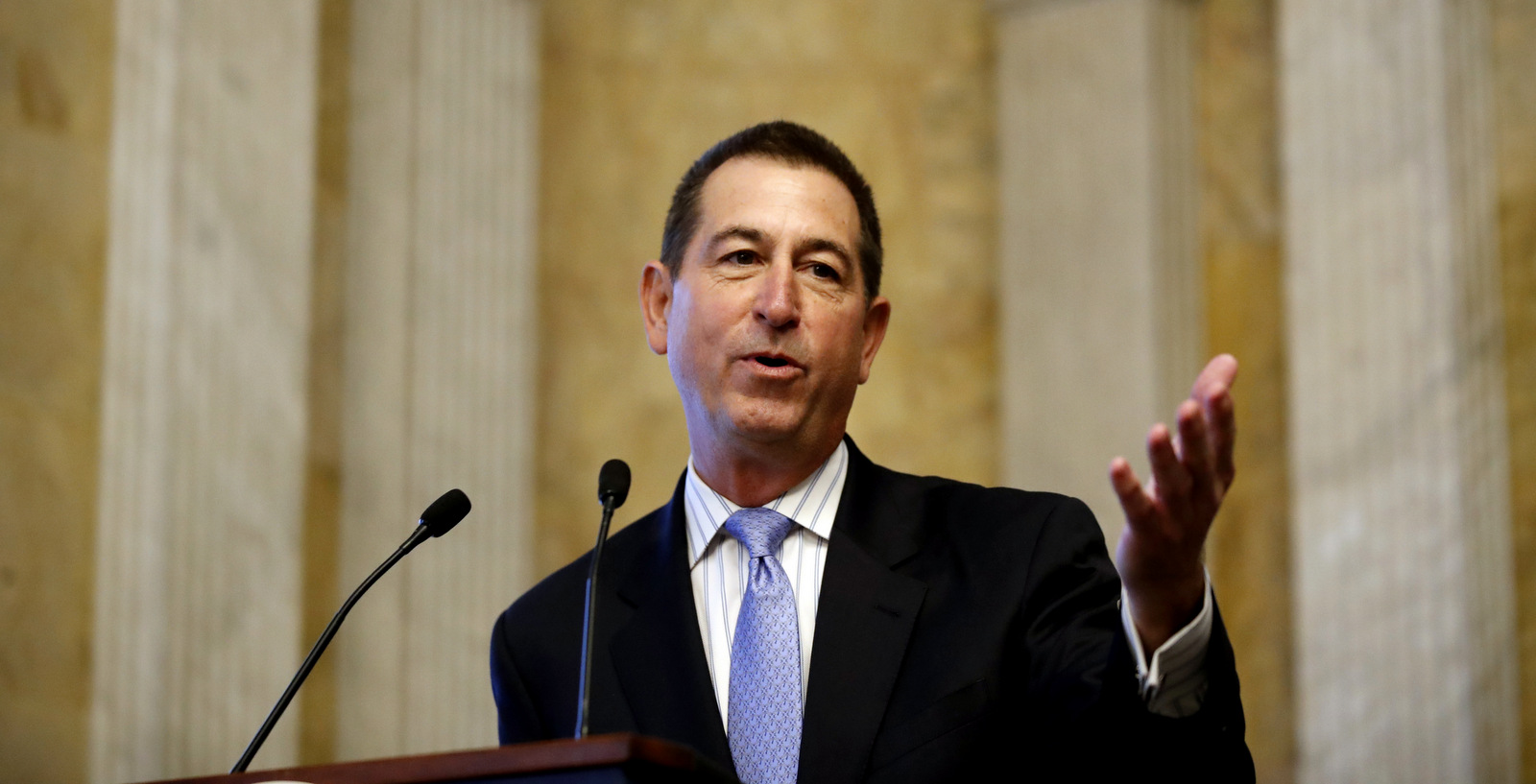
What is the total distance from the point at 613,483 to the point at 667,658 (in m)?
0.38

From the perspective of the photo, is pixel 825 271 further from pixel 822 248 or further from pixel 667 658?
pixel 667 658

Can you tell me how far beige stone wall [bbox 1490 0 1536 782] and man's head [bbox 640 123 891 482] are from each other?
3.43 m

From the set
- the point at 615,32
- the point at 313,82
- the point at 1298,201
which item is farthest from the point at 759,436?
the point at 615,32

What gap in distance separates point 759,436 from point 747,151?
0.56 m

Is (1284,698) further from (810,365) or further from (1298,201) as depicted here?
(810,365)

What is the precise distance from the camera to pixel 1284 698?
18.8ft

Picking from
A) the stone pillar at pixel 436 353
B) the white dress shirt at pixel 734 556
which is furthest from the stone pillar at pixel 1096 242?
Answer: the white dress shirt at pixel 734 556

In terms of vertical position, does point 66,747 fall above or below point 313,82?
below

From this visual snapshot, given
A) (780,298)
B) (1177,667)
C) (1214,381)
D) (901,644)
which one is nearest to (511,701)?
(901,644)

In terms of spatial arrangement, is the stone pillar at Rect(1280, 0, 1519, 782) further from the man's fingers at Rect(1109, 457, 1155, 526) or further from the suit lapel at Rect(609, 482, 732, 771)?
the man's fingers at Rect(1109, 457, 1155, 526)

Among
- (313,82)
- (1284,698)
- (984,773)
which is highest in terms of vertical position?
(313,82)

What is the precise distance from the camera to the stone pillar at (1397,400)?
5.00 meters

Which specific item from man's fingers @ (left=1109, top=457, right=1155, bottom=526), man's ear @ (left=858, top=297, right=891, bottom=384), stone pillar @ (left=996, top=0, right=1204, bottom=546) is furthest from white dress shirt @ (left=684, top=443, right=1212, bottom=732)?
stone pillar @ (left=996, top=0, right=1204, bottom=546)

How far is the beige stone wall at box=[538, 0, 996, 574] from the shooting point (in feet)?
20.4
